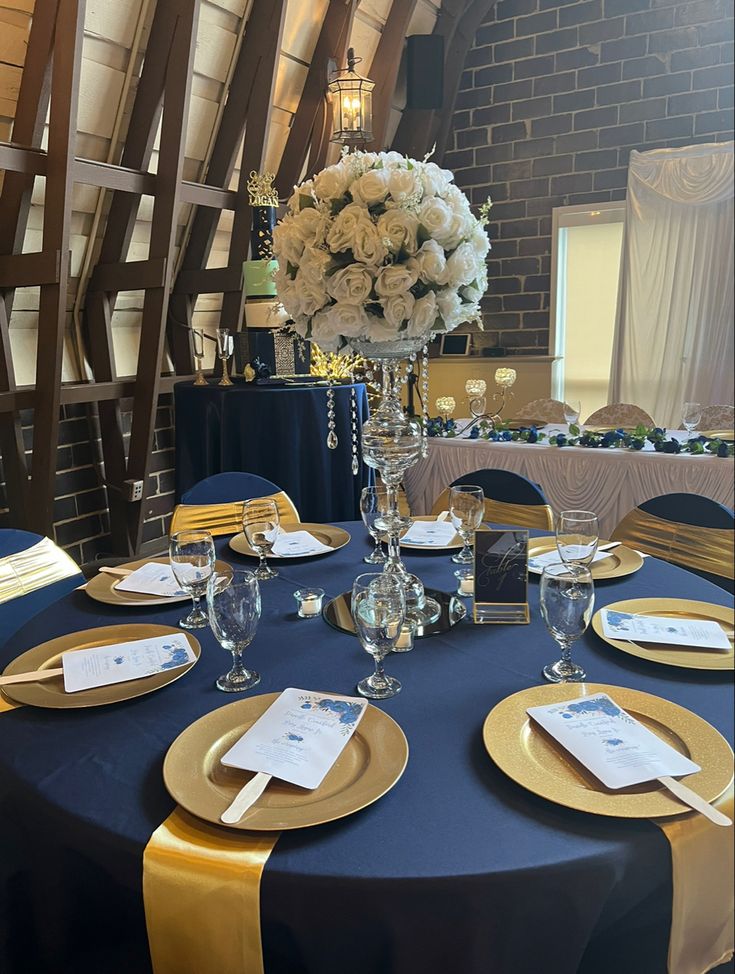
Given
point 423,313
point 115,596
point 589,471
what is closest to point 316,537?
point 115,596

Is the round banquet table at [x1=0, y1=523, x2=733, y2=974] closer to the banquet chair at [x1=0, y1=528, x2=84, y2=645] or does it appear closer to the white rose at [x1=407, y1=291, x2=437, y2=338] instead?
the white rose at [x1=407, y1=291, x2=437, y2=338]

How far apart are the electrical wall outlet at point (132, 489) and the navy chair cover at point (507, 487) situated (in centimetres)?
202

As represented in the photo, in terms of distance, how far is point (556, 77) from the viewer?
138cm

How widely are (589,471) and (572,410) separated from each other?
0.69 metres

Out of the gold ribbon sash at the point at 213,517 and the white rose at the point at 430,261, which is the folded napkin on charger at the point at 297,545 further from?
the white rose at the point at 430,261

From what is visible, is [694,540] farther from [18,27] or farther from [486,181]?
[486,181]

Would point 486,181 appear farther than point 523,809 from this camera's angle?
Yes

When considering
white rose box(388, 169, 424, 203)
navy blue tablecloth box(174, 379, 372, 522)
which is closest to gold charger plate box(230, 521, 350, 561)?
white rose box(388, 169, 424, 203)

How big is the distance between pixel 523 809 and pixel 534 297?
5.05 meters

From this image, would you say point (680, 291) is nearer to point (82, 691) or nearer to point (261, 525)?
point (261, 525)

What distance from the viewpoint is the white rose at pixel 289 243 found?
1.38 metres

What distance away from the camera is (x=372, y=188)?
50.9 inches

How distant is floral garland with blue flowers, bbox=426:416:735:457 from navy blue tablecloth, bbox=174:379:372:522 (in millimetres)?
756

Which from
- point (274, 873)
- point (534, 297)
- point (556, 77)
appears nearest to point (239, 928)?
point (274, 873)
